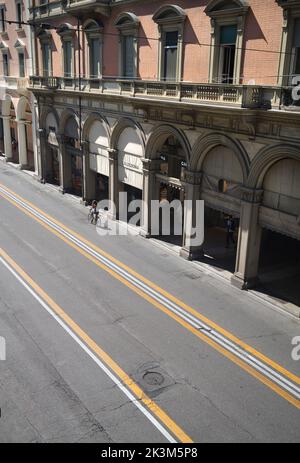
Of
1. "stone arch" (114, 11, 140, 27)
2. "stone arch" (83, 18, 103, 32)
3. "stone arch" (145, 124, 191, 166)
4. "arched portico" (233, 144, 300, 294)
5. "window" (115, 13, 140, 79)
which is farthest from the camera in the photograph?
"stone arch" (83, 18, 103, 32)

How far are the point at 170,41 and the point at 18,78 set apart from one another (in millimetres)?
22282

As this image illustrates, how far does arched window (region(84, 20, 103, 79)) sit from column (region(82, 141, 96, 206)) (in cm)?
525

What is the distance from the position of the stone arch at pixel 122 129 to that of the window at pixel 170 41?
324cm

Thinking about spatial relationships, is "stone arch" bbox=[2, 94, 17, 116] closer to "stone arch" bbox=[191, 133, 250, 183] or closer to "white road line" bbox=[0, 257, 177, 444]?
"stone arch" bbox=[191, 133, 250, 183]

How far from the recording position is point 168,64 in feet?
72.9

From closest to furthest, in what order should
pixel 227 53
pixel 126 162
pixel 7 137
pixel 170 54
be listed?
pixel 227 53, pixel 170 54, pixel 126 162, pixel 7 137

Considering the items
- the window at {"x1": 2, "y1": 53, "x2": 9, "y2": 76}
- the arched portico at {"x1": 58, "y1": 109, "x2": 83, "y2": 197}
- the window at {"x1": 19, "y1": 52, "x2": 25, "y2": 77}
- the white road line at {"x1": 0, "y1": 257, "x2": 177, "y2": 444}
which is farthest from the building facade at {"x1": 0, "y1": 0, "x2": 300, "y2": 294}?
the window at {"x1": 2, "y1": 53, "x2": 9, "y2": 76}

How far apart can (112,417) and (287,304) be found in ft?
31.0

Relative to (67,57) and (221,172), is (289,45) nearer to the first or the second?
(221,172)

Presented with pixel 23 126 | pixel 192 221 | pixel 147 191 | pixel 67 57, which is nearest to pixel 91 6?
pixel 67 57

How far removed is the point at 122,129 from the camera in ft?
87.2

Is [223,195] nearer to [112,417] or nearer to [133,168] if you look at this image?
[133,168]

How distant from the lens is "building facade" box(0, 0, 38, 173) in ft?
124
